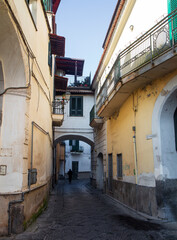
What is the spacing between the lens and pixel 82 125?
65.1 ft

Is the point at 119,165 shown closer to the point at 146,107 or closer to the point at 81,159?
the point at 146,107

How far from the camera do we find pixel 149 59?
7.41 meters

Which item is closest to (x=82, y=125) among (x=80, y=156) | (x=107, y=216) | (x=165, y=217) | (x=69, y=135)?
(x=69, y=135)

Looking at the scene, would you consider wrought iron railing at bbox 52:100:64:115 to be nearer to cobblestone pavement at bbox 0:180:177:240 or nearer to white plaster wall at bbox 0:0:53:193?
cobblestone pavement at bbox 0:180:177:240

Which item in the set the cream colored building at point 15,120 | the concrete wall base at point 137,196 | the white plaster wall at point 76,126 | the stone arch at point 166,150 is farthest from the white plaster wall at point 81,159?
the cream colored building at point 15,120

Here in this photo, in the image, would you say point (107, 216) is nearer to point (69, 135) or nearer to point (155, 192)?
point (155, 192)

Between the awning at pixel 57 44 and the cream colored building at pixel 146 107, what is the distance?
3.00m

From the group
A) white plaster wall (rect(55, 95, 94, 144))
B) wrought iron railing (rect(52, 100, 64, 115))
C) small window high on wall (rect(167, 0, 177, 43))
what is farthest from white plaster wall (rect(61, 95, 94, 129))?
small window high on wall (rect(167, 0, 177, 43))

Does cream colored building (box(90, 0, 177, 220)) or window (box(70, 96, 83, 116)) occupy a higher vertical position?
window (box(70, 96, 83, 116))

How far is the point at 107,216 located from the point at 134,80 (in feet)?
15.5

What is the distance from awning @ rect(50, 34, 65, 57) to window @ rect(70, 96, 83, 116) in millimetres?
5920

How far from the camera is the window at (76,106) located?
19.9 metres

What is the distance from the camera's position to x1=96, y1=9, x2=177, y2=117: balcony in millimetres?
6684

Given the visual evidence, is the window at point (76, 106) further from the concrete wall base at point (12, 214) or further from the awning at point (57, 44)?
the concrete wall base at point (12, 214)
